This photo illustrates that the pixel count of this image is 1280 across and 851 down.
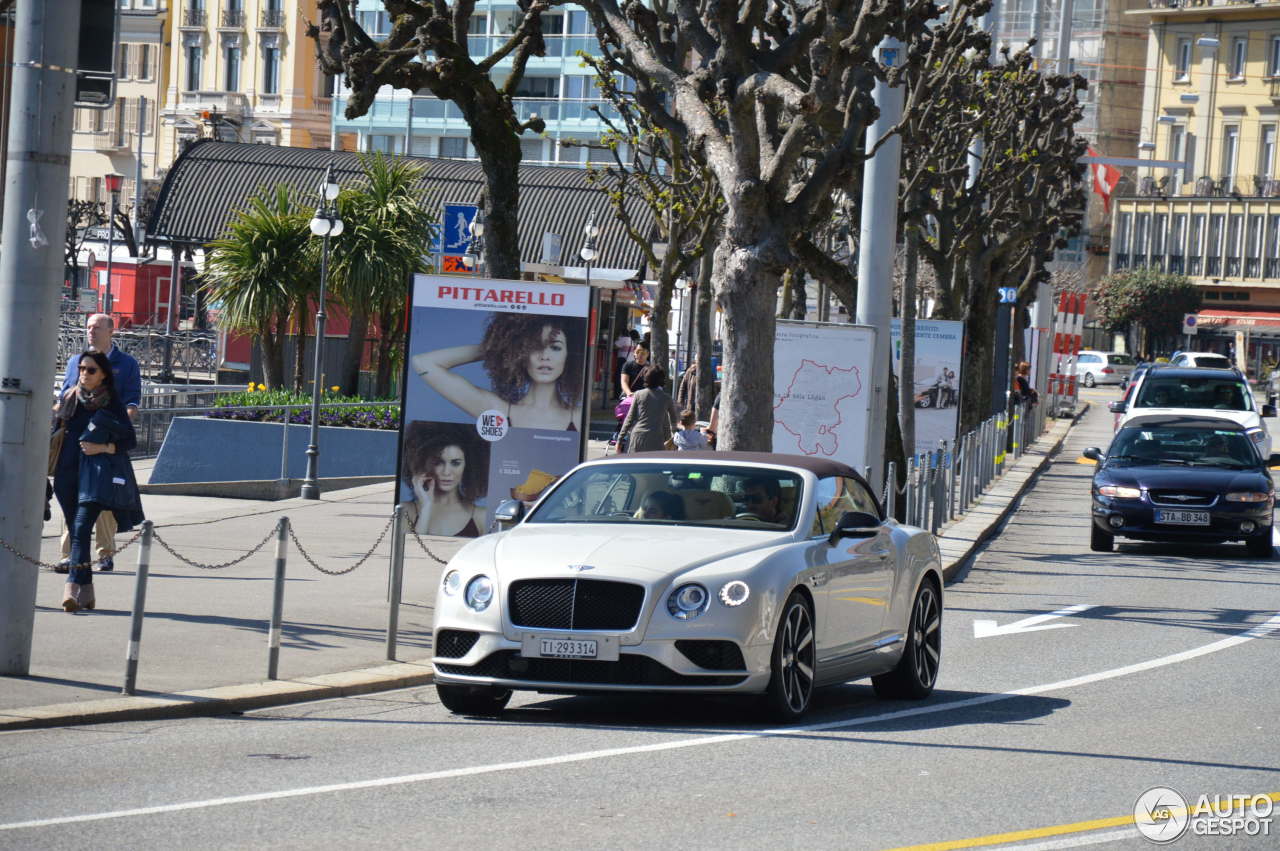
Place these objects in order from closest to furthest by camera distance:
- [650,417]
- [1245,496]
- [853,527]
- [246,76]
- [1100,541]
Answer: [853,527], [650,417], [1245,496], [1100,541], [246,76]

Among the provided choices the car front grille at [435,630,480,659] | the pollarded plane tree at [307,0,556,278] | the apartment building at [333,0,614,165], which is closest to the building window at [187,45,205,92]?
the apartment building at [333,0,614,165]

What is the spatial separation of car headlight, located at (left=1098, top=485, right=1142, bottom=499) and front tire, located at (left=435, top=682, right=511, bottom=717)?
12.8 meters

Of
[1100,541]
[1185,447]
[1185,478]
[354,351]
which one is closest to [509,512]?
[1185,478]

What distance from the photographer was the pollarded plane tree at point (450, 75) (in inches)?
745

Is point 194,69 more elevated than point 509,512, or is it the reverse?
point 194,69

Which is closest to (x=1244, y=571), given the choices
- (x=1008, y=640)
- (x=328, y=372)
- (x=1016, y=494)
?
(x=1008, y=640)

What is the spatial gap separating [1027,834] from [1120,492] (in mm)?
14924

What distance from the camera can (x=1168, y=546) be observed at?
2383cm

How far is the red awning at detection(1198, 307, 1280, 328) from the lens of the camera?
3733 inches

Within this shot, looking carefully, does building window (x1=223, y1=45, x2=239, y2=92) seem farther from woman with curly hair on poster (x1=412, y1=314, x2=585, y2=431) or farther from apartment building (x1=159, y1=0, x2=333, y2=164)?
woman with curly hair on poster (x1=412, y1=314, x2=585, y2=431)

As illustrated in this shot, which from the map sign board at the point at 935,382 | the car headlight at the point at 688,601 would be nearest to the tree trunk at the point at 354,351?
the map sign board at the point at 935,382

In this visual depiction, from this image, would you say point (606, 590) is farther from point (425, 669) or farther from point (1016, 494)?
point (1016, 494)

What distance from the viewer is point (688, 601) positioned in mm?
9703

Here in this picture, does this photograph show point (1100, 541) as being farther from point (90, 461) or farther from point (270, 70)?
point (270, 70)
